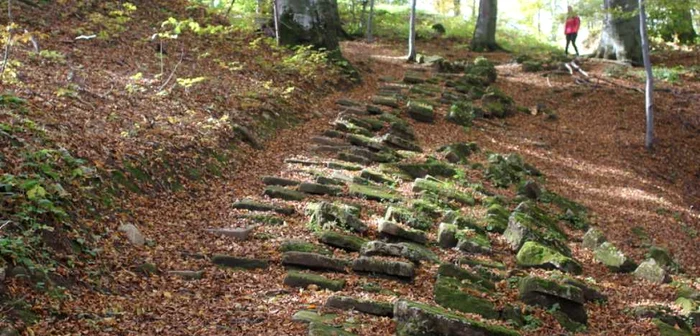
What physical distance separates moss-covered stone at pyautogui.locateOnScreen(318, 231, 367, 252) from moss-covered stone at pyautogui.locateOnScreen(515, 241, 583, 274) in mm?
1822

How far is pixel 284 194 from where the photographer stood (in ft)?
25.0

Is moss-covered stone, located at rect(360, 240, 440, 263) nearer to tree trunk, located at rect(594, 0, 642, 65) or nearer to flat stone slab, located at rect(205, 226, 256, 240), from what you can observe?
flat stone slab, located at rect(205, 226, 256, 240)

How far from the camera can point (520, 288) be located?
5898mm

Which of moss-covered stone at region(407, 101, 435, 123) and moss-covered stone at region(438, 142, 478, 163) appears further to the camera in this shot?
moss-covered stone at region(407, 101, 435, 123)

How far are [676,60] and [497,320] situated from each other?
17.5 metres

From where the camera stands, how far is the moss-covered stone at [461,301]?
17.3 feet

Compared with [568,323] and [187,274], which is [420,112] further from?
[187,274]

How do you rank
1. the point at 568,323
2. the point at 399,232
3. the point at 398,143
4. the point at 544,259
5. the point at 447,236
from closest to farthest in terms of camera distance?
the point at 568,323, the point at 399,232, the point at 544,259, the point at 447,236, the point at 398,143

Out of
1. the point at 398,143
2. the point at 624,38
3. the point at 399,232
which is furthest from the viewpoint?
the point at 624,38

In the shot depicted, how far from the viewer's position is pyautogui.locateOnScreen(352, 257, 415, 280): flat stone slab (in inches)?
228

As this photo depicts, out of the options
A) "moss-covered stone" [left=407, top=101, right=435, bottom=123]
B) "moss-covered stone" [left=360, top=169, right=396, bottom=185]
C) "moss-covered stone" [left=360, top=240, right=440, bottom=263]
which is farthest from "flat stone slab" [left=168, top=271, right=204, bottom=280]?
"moss-covered stone" [left=407, top=101, right=435, bottom=123]

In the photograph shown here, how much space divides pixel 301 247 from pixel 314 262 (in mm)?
338

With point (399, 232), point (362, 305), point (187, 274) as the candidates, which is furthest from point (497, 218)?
point (187, 274)

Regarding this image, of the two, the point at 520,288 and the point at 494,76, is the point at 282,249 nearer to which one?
the point at 520,288
